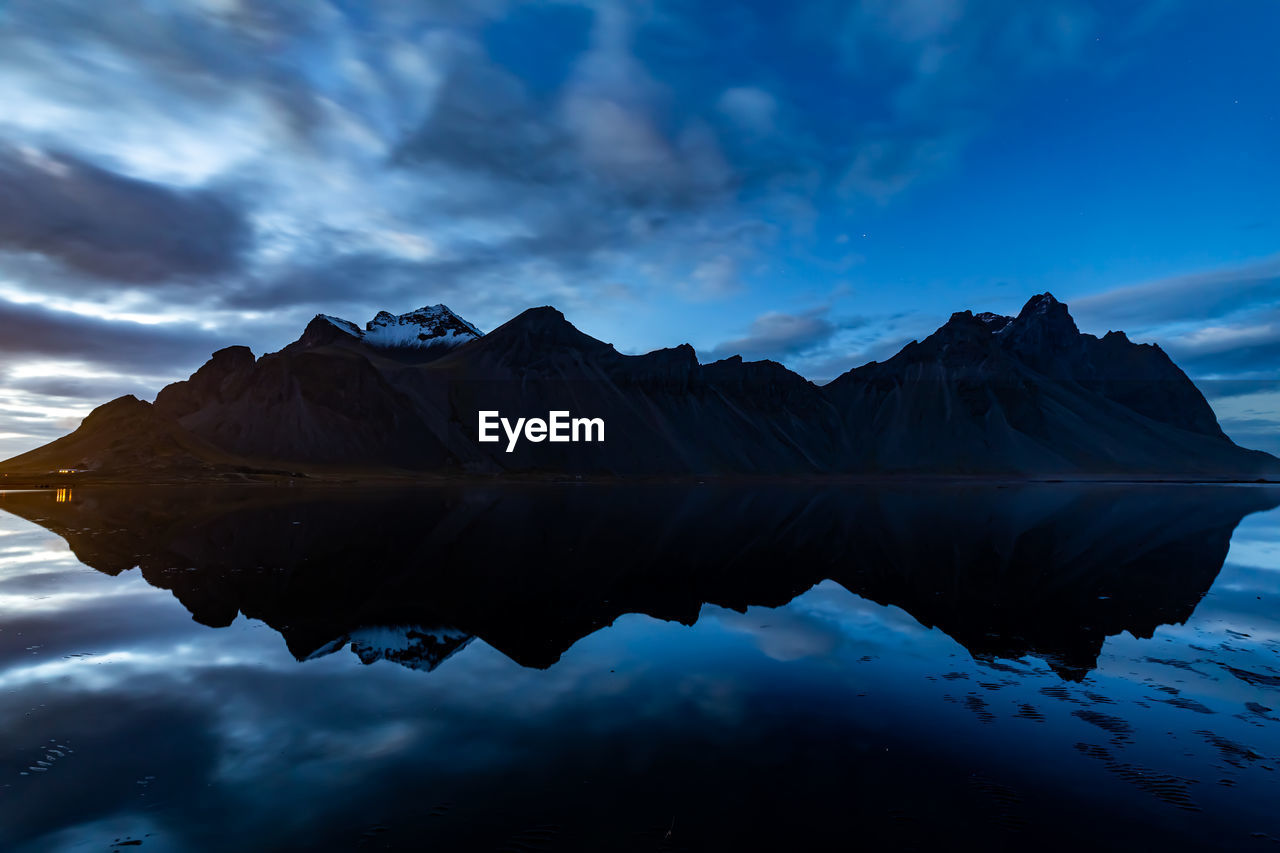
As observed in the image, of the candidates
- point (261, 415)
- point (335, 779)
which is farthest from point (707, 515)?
point (261, 415)

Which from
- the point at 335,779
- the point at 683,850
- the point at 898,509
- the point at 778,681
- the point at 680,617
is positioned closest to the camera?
the point at 683,850

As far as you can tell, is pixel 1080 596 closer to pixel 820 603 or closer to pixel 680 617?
pixel 820 603

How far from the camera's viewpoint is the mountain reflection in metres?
20.7

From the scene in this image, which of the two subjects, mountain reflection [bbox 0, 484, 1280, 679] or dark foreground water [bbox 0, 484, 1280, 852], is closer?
dark foreground water [bbox 0, 484, 1280, 852]

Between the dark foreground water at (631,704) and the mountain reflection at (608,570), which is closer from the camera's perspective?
the dark foreground water at (631,704)

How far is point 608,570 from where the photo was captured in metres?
31.0

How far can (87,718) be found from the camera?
1334 centimetres

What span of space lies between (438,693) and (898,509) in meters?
67.7

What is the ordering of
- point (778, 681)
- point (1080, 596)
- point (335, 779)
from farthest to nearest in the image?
1. point (1080, 596)
2. point (778, 681)
3. point (335, 779)

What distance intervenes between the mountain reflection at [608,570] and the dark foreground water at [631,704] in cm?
25

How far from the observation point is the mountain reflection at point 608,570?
20672 mm

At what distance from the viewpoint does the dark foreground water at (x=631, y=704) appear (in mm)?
9547

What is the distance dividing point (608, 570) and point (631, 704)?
16.6m

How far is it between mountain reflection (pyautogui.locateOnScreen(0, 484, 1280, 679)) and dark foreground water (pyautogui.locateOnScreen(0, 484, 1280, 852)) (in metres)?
0.25
